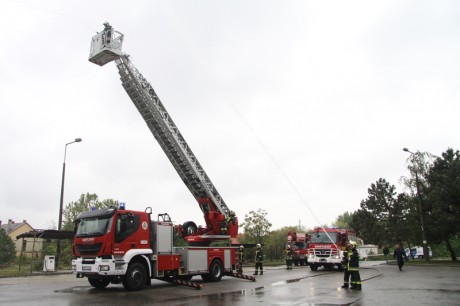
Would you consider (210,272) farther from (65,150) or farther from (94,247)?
(65,150)

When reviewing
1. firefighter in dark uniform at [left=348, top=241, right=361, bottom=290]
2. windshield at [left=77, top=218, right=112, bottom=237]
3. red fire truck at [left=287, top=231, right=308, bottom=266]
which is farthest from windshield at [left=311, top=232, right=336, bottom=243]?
windshield at [left=77, top=218, right=112, bottom=237]

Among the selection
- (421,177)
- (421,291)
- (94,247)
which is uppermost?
(421,177)

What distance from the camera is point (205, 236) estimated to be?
63.5 ft

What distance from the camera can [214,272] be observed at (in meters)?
16.4

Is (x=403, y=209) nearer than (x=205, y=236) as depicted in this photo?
No

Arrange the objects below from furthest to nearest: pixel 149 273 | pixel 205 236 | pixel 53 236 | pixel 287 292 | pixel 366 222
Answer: pixel 366 222 < pixel 53 236 < pixel 205 236 < pixel 149 273 < pixel 287 292

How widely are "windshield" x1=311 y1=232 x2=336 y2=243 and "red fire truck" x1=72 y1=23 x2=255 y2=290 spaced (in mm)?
5567

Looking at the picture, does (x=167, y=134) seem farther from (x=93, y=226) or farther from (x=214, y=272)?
(x=93, y=226)

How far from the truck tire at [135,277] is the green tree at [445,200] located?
22149 mm

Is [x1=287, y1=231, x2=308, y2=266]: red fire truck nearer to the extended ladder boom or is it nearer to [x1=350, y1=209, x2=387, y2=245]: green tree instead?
the extended ladder boom

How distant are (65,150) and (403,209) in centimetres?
3884

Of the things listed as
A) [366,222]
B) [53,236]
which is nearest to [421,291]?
[53,236]

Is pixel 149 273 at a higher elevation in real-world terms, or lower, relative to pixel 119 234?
lower

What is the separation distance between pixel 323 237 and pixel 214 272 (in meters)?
9.59
